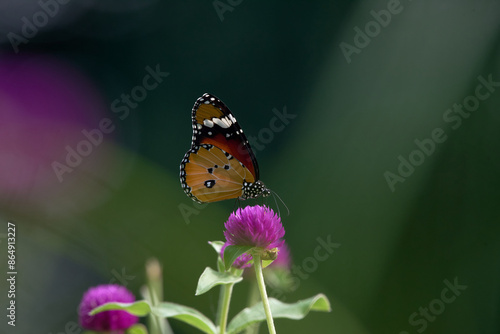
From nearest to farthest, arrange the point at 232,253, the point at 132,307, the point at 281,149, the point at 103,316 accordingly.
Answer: the point at 132,307, the point at 232,253, the point at 103,316, the point at 281,149

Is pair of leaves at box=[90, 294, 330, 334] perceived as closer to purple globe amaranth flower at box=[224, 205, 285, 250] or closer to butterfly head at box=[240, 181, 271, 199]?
purple globe amaranth flower at box=[224, 205, 285, 250]

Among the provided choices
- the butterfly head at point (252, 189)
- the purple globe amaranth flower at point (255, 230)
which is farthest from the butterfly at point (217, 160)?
the purple globe amaranth flower at point (255, 230)

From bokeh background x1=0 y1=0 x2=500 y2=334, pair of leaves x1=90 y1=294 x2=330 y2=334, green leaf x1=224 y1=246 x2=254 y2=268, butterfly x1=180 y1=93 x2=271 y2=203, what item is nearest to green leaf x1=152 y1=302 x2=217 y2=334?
pair of leaves x1=90 y1=294 x2=330 y2=334

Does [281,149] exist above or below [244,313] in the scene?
above

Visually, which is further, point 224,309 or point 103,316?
point 103,316

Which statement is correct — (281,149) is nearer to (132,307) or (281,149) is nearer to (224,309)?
(224,309)

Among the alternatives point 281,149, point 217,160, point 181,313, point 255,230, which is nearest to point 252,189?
point 217,160

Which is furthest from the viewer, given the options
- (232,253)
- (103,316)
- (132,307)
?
(103,316)
